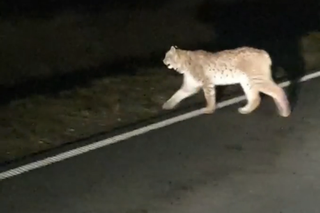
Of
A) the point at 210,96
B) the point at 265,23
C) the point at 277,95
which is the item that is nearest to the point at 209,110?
the point at 210,96

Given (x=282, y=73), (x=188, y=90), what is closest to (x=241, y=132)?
(x=188, y=90)

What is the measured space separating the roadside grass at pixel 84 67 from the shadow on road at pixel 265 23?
4 cm

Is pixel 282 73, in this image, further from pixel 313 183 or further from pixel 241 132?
pixel 313 183

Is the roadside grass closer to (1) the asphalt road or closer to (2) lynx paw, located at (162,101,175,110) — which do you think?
(2) lynx paw, located at (162,101,175,110)

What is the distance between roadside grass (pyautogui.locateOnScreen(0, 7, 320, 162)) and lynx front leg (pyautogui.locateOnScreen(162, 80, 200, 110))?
0.08 feet

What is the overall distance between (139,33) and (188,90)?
1.60 ft

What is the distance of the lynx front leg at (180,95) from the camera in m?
1.85

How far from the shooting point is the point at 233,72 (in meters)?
1.79

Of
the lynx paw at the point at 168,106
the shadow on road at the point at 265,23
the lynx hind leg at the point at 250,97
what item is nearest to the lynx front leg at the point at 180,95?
the lynx paw at the point at 168,106

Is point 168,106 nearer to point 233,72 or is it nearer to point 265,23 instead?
point 233,72

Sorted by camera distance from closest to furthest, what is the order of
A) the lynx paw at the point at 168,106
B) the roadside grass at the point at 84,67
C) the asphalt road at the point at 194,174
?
the asphalt road at the point at 194,174 → the roadside grass at the point at 84,67 → the lynx paw at the point at 168,106

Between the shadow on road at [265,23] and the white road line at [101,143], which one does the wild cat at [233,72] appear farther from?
the shadow on road at [265,23]

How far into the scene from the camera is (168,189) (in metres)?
1.45

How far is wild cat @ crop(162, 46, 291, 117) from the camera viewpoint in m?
1.78
